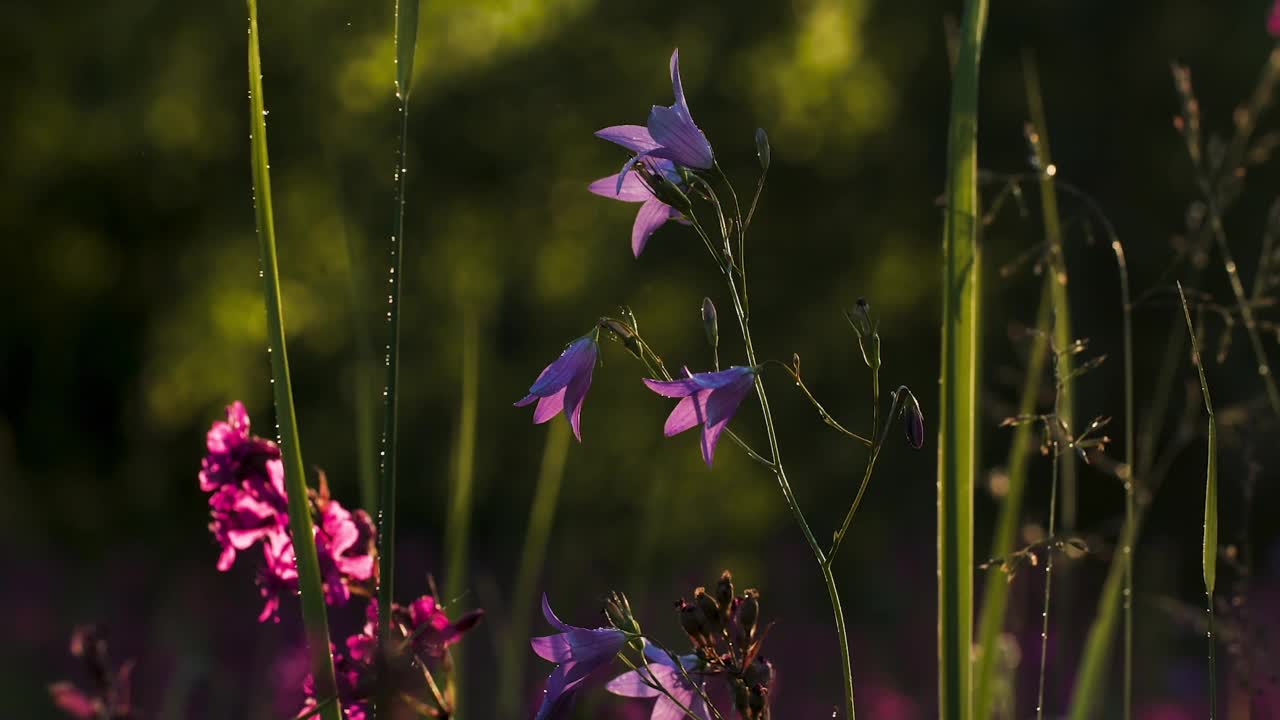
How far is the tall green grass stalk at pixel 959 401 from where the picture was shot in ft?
3.42

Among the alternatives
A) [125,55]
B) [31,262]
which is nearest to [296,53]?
[125,55]

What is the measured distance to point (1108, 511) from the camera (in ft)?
32.2

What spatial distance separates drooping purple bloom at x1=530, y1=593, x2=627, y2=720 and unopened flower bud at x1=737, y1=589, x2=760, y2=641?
11 cm

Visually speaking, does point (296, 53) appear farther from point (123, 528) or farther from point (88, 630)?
point (88, 630)

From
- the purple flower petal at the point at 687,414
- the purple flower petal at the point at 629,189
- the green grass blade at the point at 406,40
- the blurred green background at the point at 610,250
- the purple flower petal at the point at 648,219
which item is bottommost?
the blurred green background at the point at 610,250

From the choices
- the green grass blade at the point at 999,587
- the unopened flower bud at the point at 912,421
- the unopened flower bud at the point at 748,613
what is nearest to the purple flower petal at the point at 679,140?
the unopened flower bud at the point at 912,421

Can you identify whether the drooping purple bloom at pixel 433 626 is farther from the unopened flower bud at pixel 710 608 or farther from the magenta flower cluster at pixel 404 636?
the unopened flower bud at pixel 710 608

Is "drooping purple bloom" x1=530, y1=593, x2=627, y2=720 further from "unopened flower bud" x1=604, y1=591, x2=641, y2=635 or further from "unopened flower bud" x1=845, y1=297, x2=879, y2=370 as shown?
"unopened flower bud" x1=845, y1=297, x2=879, y2=370

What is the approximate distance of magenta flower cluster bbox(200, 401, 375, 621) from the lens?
1.16 meters

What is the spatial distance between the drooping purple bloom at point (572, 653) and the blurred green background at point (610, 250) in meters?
6.22

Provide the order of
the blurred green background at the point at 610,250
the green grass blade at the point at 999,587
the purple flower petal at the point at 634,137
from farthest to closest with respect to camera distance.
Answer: the blurred green background at the point at 610,250 → the green grass blade at the point at 999,587 → the purple flower petal at the point at 634,137

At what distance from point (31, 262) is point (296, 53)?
3478 millimetres

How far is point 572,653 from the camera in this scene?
105cm

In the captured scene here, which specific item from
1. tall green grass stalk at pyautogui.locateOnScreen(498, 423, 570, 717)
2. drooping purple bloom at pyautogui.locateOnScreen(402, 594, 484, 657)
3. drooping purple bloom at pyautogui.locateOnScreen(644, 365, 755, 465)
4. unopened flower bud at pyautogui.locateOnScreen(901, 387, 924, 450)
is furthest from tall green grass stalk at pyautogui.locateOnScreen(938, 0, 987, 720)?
tall green grass stalk at pyautogui.locateOnScreen(498, 423, 570, 717)
